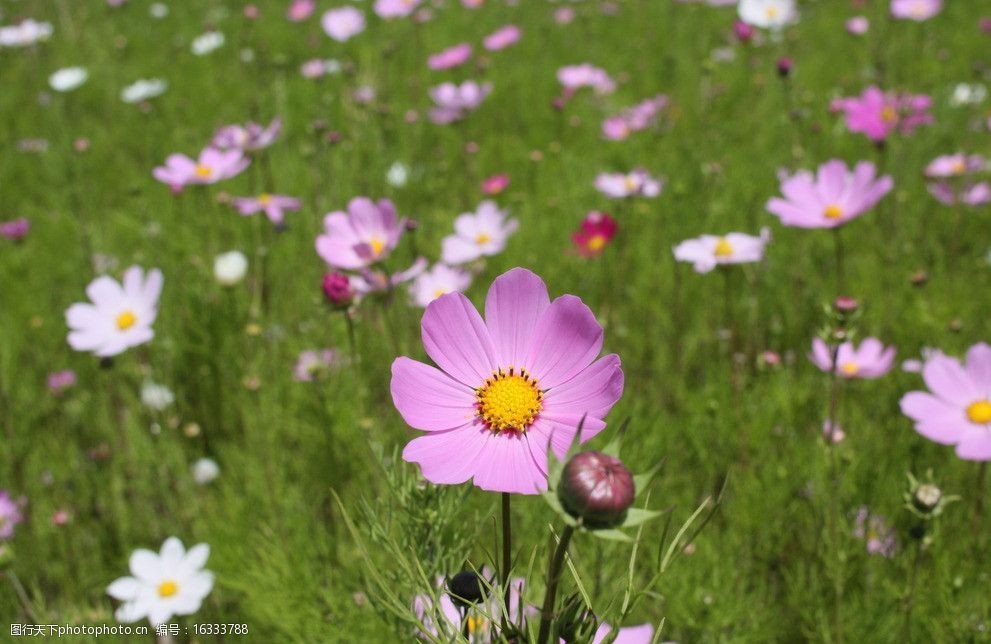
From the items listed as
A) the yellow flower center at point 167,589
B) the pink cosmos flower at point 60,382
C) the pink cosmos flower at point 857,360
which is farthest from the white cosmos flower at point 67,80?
the pink cosmos flower at point 857,360

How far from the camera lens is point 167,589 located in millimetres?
1100

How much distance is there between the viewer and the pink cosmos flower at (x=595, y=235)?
1605 millimetres

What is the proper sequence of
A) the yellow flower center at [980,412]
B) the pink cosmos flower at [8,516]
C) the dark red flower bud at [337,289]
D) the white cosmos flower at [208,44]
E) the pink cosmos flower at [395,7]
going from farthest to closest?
the white cosmos flower at [208,44] < the pink cosmos flower at [395,7] < the pink cosmos flower at [8,516] < the yellow flower center at [980,412] < the dark red flower bud at [337,289]

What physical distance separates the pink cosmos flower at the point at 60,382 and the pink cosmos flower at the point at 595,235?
1169 mm

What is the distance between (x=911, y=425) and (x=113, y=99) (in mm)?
3263

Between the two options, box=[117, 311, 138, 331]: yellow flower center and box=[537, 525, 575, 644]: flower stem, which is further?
box=[117, 311, 138, 331]: yellow flower center

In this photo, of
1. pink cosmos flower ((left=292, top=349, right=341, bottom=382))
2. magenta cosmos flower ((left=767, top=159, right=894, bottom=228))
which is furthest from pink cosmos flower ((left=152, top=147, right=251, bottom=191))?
magenta cosmos flower ((left=767, top=159, right=894, bottom=228))

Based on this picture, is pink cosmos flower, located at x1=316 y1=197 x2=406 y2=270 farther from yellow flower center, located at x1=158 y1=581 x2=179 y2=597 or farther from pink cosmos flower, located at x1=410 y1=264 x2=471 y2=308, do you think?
yellow flower center, located at x1=158 y1=581 x2=179 y2=597

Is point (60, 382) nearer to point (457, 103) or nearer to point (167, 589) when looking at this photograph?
point (167, 589)

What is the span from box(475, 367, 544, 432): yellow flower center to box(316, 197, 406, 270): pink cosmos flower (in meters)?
0.71

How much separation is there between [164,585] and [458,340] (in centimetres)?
75

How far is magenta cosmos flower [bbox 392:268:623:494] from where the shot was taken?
59 centimetres

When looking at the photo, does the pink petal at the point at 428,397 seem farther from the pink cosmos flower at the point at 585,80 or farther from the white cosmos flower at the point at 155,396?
the pink cosmos flower at the point at 585,80

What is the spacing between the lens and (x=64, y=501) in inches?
55.7
